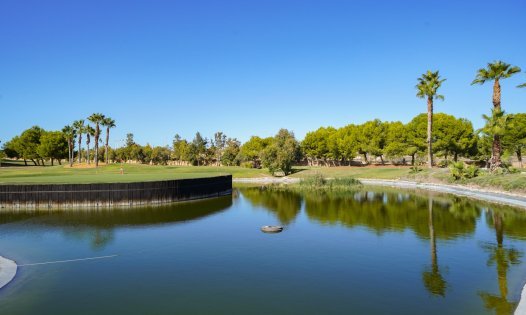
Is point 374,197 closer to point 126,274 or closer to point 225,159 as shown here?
point 126,274

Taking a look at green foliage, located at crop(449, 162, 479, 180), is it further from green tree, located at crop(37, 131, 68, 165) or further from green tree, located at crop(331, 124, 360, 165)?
green tree, located at crop(37, 131, 68, 165)

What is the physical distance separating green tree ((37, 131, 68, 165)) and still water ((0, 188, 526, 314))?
91.8m

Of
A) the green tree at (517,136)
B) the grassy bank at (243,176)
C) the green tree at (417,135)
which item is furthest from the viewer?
the green tree at (417,135)

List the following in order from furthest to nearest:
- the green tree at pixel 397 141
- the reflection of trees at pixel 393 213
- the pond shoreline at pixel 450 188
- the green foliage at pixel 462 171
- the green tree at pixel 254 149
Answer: the green tree at pixel 254 149 < the green tree at pixel 397 141 < the green foliage at pixel 462 171 < the pond shoreline at pixel 450 188 < the reflection of trees at pixel 393 213

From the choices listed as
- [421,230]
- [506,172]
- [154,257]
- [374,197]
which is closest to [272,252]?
[154,257]

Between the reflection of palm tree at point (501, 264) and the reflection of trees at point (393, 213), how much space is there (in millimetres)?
2948

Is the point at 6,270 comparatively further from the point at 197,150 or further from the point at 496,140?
the point at 197,150

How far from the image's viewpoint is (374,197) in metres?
54.3

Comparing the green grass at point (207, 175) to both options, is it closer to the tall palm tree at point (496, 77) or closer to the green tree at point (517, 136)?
the tall palm tree at point (496, 77)

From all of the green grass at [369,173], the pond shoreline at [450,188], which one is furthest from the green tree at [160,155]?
the green grass at [369,173]

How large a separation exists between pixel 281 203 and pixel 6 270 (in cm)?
3511

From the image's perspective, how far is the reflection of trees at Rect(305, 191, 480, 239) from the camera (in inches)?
1257

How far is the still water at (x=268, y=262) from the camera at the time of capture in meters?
16.1

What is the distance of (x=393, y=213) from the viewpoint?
132 feet
